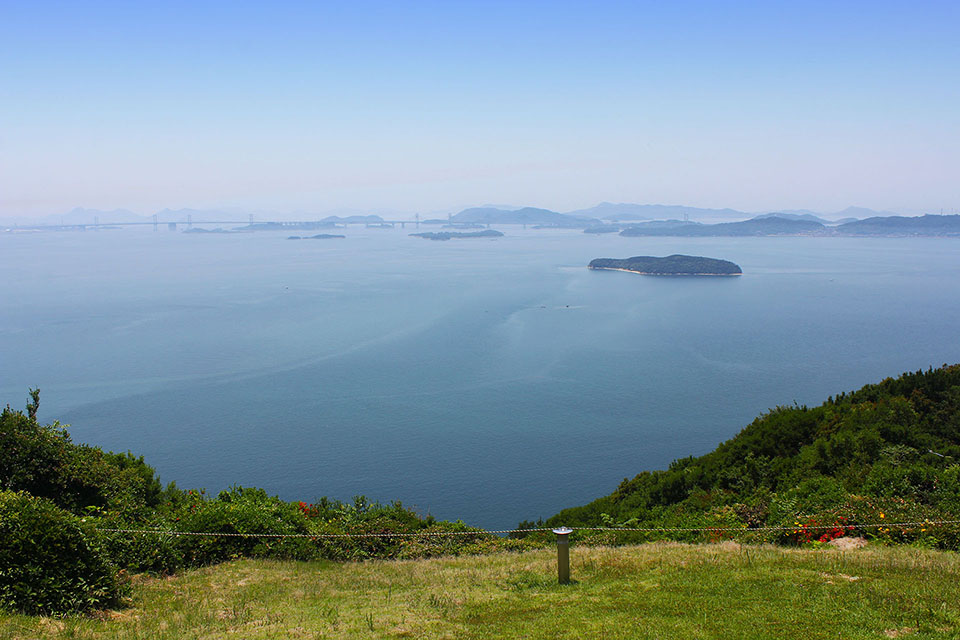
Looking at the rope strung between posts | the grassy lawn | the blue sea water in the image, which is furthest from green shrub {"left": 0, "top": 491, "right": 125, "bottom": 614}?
the blue sea water

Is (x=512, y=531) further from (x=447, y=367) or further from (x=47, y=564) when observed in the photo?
(x=447, y=367)

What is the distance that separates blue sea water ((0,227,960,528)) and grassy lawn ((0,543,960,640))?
68.0ft

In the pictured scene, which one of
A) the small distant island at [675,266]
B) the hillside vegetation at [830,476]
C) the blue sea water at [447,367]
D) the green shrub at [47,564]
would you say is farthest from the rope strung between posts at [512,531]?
the small distant island at [675,266]

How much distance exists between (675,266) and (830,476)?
358 feet

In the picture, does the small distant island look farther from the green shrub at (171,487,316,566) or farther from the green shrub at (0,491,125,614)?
the green shrub at (0,491,125,614)

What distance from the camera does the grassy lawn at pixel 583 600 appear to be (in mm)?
5598

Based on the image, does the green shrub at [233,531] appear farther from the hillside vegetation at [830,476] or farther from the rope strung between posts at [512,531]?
the hillside vegetation at [830,476]

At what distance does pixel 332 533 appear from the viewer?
1136 centimetres

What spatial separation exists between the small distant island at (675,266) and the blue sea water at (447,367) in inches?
333

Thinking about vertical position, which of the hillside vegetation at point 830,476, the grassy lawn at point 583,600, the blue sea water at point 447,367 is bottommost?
the blue sea water at point 447,367

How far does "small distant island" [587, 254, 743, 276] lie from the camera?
115 metres

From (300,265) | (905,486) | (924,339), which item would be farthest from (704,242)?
(905,486)

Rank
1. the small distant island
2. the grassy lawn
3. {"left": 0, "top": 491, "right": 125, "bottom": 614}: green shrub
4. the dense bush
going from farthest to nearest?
the small distant island, the dense bush, {"left": 0, "top": 491, "right": 125, "bottom": 614}: green shrub, the grassy lawn

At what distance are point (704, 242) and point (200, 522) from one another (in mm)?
197588
